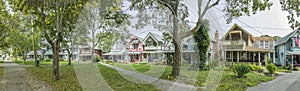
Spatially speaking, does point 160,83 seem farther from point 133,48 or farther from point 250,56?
point 250,56

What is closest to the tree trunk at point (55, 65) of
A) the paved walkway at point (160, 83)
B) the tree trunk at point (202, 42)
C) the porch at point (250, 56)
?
the paved walkway at point (160, 83)

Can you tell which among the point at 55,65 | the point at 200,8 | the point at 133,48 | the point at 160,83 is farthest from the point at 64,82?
the point at 200,8

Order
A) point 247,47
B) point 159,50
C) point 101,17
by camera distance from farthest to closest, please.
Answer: point 247,47
point 159,50
point 101,17

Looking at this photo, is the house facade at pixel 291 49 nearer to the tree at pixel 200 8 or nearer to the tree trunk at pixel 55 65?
the tree at pixel 200 8

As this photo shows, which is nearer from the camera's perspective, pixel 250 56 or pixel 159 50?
pixel 159 50

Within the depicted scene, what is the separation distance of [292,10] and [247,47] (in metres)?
12.8

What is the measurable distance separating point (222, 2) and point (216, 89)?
14.5 feet

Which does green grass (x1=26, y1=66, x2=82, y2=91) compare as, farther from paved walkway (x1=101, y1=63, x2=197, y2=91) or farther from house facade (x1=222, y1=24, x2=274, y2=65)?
house facade (x1=222, y1=24, x2=274, y2=65)

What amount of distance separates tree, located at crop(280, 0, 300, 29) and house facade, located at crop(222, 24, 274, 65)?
10145 millimetres

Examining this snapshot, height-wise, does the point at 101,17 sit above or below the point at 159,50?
above

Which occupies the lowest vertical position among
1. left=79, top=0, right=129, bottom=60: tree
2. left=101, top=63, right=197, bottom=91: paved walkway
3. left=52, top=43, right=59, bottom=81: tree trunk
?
left=101, top=63, right=197, bottom=91: paved walkway

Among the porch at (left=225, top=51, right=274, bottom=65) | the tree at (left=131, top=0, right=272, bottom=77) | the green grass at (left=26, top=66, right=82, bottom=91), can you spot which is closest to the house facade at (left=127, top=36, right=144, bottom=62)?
the tree at (left=131, top=0, right=272, bottom=77)

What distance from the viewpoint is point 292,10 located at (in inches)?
326

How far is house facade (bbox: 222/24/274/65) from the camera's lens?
63.4 ft
